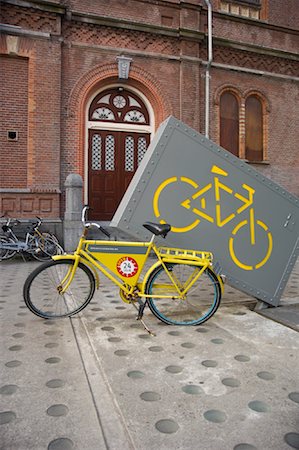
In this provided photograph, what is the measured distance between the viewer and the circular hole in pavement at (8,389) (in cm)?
240

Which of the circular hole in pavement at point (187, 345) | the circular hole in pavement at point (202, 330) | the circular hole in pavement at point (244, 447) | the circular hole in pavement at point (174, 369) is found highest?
the circular hole in pavement at point (202, 330)

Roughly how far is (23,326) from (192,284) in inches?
70.4

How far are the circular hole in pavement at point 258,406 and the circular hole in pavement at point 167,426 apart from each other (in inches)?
20.1

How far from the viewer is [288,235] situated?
4383mm

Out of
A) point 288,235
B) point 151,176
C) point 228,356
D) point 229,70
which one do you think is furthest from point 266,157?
point 228,356

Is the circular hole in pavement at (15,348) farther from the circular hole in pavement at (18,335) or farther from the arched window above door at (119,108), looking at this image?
the arched window above door at (119,108)

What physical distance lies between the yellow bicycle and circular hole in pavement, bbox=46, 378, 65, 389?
1289mm

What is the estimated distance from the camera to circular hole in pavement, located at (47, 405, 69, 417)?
2150mm

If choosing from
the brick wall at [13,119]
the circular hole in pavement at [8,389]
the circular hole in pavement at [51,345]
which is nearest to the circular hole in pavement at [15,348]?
the circular hole in pavement at [51,345]

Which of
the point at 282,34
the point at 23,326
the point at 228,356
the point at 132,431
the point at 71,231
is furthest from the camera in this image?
the point at 282,34

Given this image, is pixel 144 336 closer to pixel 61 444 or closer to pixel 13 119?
pixel 61 444

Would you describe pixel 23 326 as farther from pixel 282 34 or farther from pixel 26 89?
pixel 282 34

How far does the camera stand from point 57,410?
2.19 metres

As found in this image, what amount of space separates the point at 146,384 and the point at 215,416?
56 centimetres
